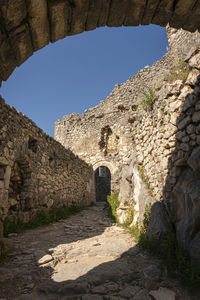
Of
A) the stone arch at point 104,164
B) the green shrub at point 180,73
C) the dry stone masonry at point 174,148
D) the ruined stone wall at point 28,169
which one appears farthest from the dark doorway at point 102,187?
the green shrub at point 180,73

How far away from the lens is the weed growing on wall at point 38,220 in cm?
446

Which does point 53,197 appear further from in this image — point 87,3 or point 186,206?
point 87,3

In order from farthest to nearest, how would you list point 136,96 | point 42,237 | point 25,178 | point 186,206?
point 136,96 → point 25,178 → point 42,237 → point 186,206

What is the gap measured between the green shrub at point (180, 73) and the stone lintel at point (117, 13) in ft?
5.75

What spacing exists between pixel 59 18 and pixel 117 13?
1.95 feet

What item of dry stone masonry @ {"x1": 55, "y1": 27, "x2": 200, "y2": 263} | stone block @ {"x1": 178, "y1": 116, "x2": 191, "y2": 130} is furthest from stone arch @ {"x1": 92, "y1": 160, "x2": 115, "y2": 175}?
stone block @ {"x1": 178, "y1": 116, "x2": 191, "y2": 130}

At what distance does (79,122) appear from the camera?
14859mm

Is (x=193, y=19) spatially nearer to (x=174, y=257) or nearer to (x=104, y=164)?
(x=174, y=257)

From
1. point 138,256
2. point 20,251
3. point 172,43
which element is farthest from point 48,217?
point 172,43

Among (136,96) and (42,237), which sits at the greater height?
(136,96)

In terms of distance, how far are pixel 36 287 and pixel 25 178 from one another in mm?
3857

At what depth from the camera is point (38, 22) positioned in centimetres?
170

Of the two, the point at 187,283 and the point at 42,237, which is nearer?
the point at 187,283

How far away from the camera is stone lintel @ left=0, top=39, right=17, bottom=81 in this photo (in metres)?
1.67
